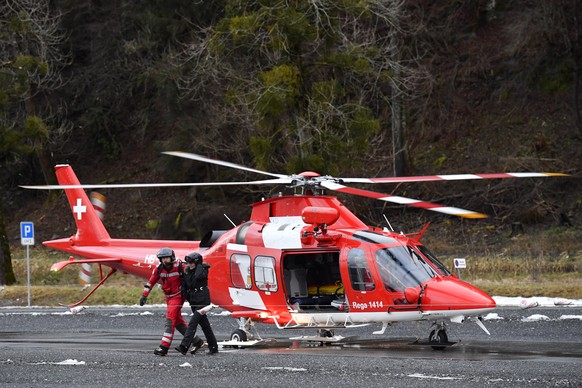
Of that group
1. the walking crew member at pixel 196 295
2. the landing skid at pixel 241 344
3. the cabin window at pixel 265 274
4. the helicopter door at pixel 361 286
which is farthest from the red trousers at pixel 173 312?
the helicopter door at pixel 361 286

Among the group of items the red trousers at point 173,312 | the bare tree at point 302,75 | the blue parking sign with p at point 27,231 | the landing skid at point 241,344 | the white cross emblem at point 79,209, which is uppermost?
the bare tree at point 302,75

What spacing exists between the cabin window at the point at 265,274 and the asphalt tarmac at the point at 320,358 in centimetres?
108

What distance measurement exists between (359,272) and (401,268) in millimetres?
717

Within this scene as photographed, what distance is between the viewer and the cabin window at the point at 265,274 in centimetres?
1747

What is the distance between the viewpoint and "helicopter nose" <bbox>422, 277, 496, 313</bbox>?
50.9ft

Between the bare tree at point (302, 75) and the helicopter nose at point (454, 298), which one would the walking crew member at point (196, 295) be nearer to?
the helicopter nose at point (454, 298)

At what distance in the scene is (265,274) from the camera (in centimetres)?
1761

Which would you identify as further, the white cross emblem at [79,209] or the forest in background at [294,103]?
the forest in background at [294,103]

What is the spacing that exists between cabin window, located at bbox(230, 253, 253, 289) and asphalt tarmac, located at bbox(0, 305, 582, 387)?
3.72ft

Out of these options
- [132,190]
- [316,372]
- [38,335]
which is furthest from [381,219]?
[316,372]

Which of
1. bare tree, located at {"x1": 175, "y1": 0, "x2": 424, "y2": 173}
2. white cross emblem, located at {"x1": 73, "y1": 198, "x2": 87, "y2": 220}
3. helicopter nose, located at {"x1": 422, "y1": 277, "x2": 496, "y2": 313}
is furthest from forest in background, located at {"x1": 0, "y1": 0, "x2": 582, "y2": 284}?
helicopter nose, located at {"x1": 422, "y1": 277, "x2": 496, "y2": 313}

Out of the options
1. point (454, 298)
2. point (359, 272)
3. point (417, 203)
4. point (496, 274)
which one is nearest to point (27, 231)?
point (496, 274)

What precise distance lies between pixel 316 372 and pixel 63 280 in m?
23.6

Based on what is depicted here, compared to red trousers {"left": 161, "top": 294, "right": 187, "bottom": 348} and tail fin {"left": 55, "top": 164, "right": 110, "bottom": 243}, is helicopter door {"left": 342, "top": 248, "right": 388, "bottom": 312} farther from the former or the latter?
tail fin {"left": 55, "top": 164, "right": 110, "bottom": 243}
